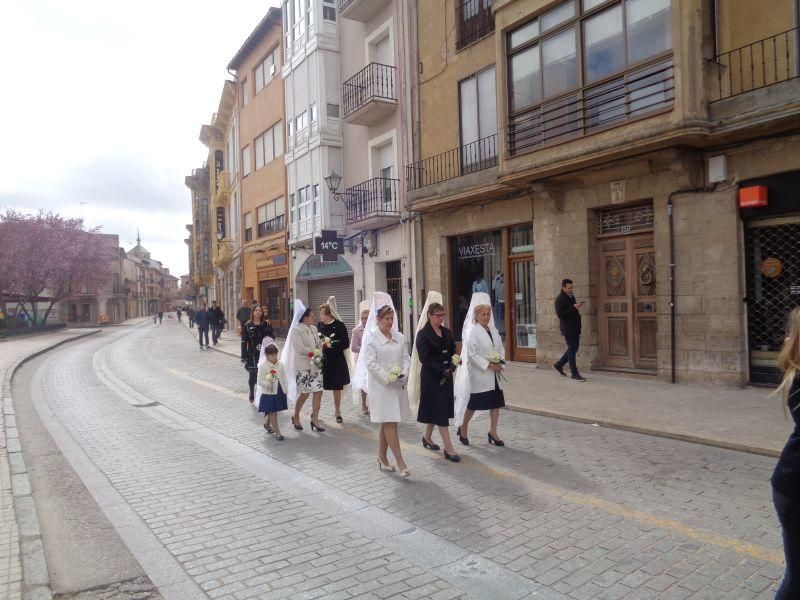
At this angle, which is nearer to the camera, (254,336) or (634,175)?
(254,336)

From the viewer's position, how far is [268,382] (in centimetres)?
776

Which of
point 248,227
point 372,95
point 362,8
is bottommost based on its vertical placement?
point 248,227

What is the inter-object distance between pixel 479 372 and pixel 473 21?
11697 millimetres

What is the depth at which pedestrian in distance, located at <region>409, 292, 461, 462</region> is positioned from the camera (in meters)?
6.27

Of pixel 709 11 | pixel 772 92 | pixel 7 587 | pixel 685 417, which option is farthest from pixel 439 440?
pixel 709 11

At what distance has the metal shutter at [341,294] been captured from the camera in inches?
866

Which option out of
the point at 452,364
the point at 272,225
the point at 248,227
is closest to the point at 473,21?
the point at 452,364

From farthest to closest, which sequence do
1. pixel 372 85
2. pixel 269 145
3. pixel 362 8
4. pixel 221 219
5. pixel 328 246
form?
pixel 221 219, pixel 269 145, pixel 328 246, pixel 362 8, pixel 372 85

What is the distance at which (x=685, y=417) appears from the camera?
7801mm

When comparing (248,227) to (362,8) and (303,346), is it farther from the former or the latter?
(303,346)

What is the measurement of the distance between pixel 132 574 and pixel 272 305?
83.6 ft

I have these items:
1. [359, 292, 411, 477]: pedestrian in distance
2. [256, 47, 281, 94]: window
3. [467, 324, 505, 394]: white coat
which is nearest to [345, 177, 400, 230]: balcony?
[256, 47, 281, 94]: window

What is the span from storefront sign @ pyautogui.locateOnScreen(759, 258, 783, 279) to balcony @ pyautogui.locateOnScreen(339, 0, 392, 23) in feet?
45.8

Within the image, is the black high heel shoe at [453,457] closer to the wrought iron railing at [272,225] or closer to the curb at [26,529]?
the curb at [26,529]
